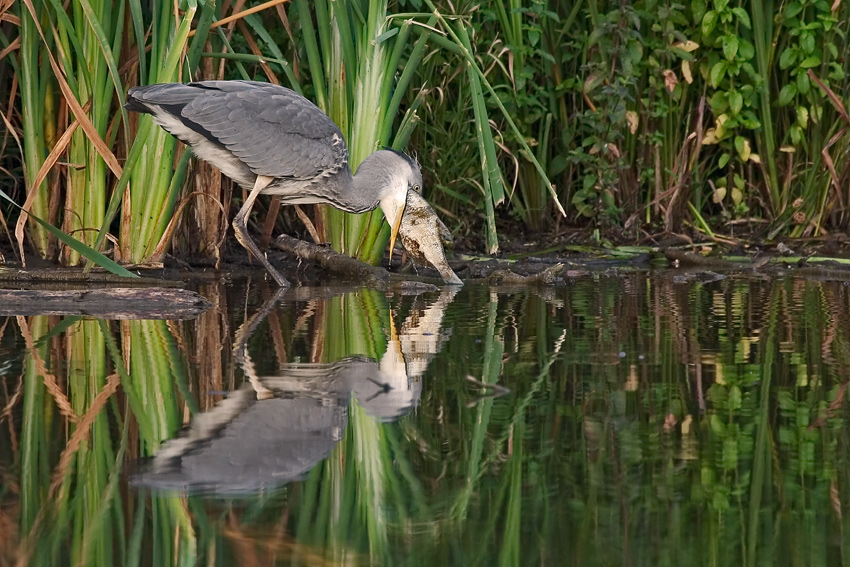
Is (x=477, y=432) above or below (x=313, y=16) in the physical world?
below

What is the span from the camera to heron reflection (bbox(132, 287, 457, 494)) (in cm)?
230

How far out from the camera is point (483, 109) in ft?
18.1

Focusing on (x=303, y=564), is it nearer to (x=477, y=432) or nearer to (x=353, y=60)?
(x=477, y=432)

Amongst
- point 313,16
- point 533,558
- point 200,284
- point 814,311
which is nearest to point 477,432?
point 533,558

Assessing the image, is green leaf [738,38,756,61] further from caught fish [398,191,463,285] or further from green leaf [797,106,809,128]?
caught fish [398,191,463,285]

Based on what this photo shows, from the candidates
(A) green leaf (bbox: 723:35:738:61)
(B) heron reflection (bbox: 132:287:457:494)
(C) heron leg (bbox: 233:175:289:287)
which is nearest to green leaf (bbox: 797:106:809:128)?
(A) green leaf (bbox: 723:35:738:61)

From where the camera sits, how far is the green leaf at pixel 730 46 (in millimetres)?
6973

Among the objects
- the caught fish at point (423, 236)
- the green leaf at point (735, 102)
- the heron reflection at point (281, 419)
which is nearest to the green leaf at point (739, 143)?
the green leaf at point (735, 102)

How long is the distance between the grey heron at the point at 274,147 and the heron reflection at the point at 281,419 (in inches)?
71.2

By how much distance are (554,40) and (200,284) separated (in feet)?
9.92

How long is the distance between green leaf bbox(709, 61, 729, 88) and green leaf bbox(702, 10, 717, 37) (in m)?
0.22

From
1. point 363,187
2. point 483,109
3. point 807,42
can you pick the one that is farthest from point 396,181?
point 807,42

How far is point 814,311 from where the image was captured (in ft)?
15.2

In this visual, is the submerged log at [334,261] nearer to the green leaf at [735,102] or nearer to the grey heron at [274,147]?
the grey heron at [274,147]
